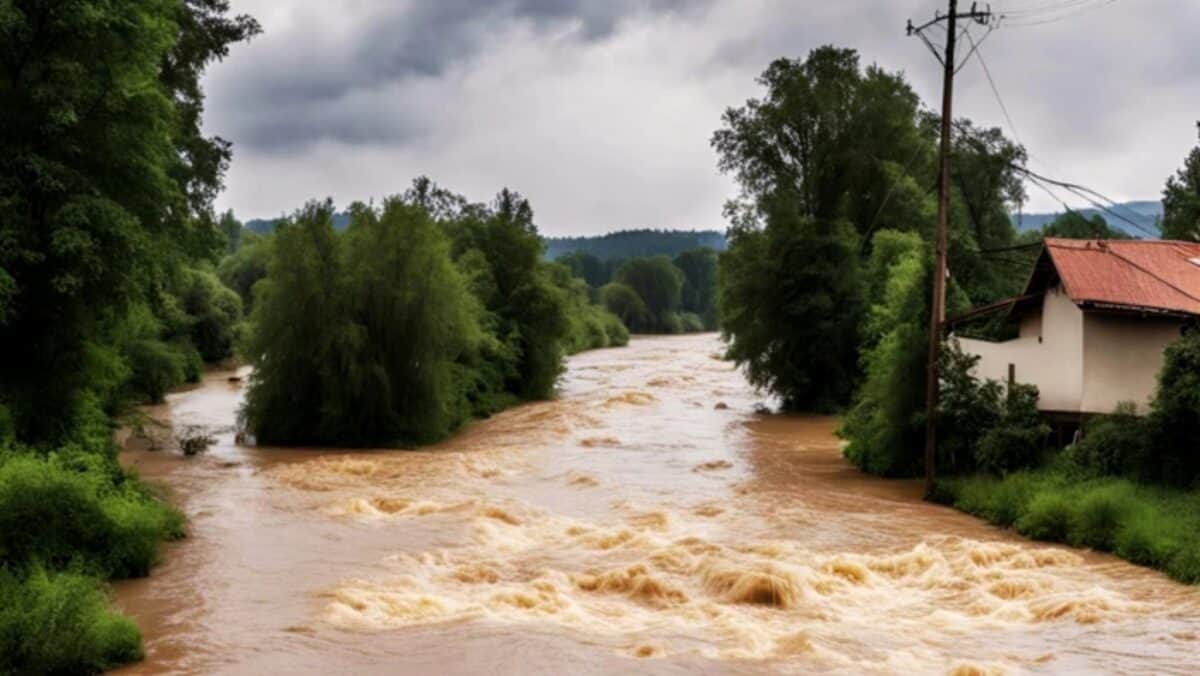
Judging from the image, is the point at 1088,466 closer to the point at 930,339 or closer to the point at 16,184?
the point at 930,339

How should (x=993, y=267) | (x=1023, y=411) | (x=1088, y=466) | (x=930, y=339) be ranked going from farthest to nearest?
(x=993, y=267) < (x=930, y=339) < (x=1023, y=411) < (x=1088, y=466)

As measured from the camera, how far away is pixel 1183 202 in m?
53.2

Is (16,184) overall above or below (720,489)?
above

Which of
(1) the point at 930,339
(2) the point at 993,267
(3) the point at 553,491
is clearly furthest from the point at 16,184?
(2) the point at 993,267

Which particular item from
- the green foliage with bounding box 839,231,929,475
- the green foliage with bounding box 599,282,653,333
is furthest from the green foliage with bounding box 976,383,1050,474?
the green foliage with bounding box 599,282,653,333

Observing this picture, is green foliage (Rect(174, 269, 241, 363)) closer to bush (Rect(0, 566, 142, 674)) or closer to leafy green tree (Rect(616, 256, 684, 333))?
bush (Rect(0, 566, 142, 674))

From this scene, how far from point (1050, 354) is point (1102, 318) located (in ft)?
5.52

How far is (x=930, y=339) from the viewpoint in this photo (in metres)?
25.7

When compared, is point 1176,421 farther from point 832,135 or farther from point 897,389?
point 832,135

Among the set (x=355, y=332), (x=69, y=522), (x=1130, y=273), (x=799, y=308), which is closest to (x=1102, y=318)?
(x=1130, y=273)

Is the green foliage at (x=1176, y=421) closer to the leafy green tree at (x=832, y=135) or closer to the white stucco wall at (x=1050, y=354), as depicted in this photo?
the white stucco wall at (x=1050, y=354)

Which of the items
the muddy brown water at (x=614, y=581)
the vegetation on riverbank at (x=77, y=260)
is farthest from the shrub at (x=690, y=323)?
the vegetation on riverbank at (x=77, y=260)

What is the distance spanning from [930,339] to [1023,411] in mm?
3010

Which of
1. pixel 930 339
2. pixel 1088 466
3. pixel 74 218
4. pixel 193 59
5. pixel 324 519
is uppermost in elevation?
pixel 193 59
